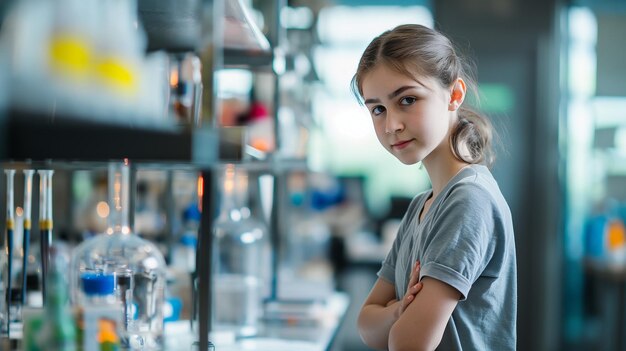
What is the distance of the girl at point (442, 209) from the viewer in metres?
1.37

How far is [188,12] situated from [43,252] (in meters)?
0.57

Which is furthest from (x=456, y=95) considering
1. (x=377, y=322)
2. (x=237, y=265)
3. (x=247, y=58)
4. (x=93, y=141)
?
(x=237, y=265)

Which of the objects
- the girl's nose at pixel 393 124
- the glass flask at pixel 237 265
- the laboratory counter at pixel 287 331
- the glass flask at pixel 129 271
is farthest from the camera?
the glass flask at pixel 237 265

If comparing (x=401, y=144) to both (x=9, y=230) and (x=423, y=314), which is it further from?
Answer: (x=9, y=230)

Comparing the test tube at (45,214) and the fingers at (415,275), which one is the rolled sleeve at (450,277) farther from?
the test tube at (45,214)

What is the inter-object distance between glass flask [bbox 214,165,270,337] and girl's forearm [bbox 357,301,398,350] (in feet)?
2.42

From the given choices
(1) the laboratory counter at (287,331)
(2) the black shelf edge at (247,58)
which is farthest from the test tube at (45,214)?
(2) the black shelf edge at (247,58)

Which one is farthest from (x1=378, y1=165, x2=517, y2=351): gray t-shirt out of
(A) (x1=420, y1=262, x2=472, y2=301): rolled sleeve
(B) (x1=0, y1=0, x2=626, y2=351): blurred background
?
(B) (x1=0, y1=0, x2=626, y2=351): blurred background

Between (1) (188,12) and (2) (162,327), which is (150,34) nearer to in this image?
(1) (188,12)

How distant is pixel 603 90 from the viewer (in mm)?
6000

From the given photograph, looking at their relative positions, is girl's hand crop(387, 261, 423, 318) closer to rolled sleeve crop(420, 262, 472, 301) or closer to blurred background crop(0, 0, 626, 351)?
rolled sleeve crop(420, 262, 472, 301)

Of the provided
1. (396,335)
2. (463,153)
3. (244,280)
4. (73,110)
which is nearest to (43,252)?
(73,110)

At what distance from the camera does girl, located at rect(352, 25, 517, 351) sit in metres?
1.37

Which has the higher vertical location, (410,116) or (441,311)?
(410,116)
